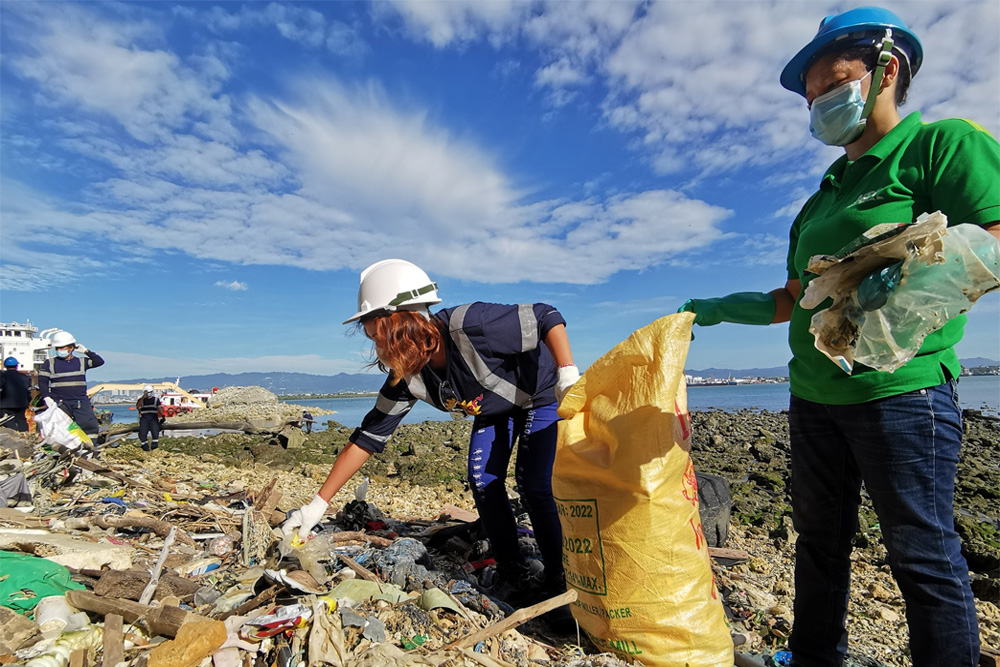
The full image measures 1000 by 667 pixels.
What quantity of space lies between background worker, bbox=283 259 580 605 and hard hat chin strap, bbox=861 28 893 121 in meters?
1.45

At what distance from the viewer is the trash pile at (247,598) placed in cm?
186

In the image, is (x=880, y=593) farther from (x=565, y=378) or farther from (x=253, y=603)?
(x=253, y=603)

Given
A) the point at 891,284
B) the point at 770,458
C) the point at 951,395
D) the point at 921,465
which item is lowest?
the point at 770,458

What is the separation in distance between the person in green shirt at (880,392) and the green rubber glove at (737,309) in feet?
0.46

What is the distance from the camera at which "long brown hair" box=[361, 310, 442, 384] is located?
262 cm

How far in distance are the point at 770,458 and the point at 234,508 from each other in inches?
378

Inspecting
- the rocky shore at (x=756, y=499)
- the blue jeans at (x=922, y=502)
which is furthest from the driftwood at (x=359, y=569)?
the blue jeans at (x=922, y=502)

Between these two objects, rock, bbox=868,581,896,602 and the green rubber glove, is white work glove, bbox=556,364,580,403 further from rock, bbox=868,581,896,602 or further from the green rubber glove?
rock, bbox=868,581,896,602

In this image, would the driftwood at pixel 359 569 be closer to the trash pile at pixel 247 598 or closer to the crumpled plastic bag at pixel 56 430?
the trash pile at pixel 247 598

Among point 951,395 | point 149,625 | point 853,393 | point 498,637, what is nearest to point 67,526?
point 149,625

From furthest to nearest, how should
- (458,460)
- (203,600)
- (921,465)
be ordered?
(458,460)
(203,600)
(921,465)

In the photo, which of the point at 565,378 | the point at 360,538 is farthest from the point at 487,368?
the point at 360,538

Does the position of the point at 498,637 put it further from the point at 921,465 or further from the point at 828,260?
the point at 828,260

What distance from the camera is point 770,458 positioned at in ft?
34.5
